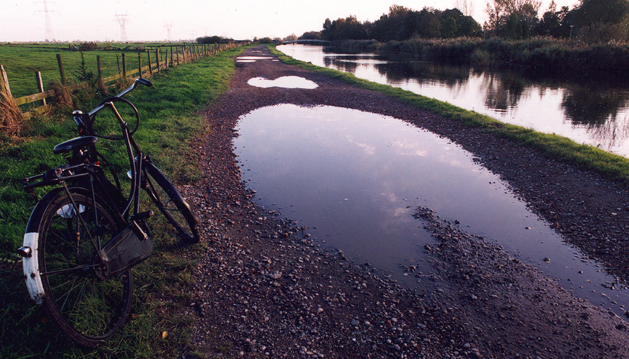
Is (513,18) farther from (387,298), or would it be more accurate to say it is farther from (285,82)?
(387,298)

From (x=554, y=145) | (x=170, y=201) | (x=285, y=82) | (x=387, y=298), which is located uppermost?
(x=285, y=82)

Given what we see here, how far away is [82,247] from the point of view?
346cm

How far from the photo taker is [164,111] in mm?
14297

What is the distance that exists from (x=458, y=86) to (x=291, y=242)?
27065mm

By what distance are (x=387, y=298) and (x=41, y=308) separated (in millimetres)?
4160

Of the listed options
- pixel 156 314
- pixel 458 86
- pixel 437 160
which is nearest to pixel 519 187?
pixel 437 160

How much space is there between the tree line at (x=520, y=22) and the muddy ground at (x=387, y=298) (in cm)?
5381

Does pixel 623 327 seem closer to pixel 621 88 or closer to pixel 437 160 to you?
pixel 437 160

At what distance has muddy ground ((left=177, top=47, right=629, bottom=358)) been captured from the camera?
393cm

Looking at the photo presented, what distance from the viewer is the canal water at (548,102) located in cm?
1479

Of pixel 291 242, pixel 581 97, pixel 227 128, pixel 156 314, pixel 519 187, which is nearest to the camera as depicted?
pixel 156 314

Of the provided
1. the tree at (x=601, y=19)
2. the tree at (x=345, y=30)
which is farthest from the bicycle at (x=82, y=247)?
the tree at (x=345, y=30)

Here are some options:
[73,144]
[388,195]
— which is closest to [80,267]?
[73,144]

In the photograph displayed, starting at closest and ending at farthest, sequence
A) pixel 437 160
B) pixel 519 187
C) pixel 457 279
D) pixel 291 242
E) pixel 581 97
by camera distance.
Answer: pixel 457 279 < pixel 291 242 < pixel 519 187 < pixel 437 160 < pixel 581 97
